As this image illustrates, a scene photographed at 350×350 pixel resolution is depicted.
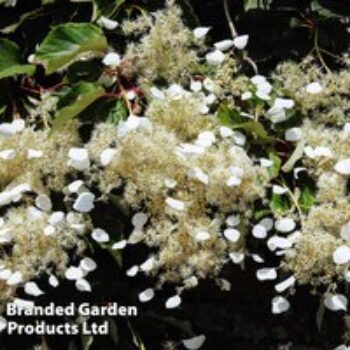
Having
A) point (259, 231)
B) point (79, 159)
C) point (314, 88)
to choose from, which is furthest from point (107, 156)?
point (314, 88)

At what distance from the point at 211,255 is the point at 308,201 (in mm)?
181

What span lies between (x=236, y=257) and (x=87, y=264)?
0.22m

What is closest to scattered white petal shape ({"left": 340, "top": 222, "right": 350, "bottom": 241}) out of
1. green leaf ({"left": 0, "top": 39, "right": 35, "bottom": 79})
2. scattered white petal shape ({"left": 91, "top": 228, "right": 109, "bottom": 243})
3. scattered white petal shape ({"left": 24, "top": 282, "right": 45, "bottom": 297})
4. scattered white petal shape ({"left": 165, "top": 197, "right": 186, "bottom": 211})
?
scattered white petal shape ({"left": 165, "top": 197, "right": 186, "bottom": 211})

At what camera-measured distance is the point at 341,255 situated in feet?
4.22

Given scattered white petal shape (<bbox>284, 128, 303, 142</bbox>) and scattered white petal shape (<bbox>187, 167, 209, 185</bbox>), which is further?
scattered white petal shape (<bbox>284, 128, 303, 142</bbox>)

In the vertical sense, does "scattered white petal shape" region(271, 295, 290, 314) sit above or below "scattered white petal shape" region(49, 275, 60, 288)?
below

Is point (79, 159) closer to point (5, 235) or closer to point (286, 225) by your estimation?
point (5, 235)

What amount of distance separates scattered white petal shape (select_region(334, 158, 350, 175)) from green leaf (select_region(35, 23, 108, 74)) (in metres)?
0.42

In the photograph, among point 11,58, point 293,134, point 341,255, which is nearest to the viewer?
point 341,255

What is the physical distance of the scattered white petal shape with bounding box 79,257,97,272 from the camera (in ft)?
4.49

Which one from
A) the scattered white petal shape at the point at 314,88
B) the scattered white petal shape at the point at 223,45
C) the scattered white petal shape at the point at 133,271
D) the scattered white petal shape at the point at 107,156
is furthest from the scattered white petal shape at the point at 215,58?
the scattered white petal shape at the point at 133,271

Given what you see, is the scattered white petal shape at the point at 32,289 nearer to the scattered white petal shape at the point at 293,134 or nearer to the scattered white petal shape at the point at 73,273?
the scattered white petal shape at the point at 73,273

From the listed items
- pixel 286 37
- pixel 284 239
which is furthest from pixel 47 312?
pixel 286 37

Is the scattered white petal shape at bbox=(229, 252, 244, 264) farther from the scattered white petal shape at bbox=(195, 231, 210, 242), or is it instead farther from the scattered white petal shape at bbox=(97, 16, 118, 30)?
the scattered white petal shape at bbox=(97, 16, 118, 30)
